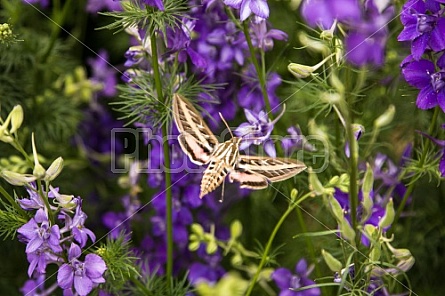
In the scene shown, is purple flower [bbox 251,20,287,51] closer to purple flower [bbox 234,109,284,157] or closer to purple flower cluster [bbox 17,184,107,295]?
purple flower [bbox 234,109,284,157]

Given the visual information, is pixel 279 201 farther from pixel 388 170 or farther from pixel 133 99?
pixel 133 99

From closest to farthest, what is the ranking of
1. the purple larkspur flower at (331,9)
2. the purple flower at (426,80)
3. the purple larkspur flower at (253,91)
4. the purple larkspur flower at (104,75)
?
the purple larkspur flower at (331,9) → the purple flower at (426,80) → the purple larkspur flower at (253,91) → the purple larkspur flower at (104,75)

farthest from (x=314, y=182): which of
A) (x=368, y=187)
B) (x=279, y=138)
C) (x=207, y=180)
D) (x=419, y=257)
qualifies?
(x=419, y=257)

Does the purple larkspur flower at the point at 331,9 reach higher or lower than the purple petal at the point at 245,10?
higher

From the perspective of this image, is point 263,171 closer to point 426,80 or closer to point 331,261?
point 331,261

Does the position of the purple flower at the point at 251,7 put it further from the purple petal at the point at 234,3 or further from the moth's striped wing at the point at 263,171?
the moth's striped wing at the point at 263,171

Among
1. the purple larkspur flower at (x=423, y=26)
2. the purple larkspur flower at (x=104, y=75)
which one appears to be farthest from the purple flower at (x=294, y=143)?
the purple larkspur flower at (x=104, y=75)

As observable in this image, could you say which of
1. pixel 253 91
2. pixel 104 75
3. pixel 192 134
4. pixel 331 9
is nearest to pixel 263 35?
pixel 253 91
